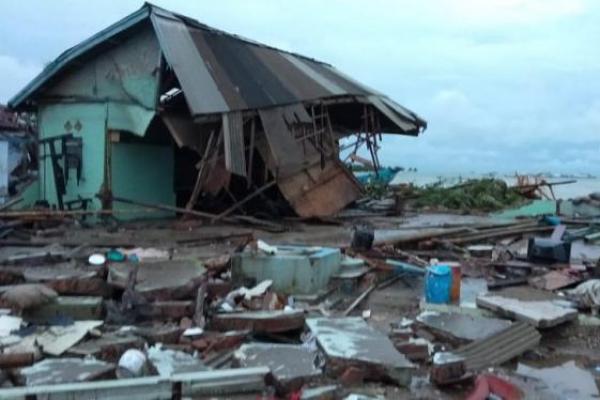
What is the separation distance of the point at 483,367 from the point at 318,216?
1041cm

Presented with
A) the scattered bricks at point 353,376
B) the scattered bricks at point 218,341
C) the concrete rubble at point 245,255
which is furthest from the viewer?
the scattered bricks at point 218,341

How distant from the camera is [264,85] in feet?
49.0

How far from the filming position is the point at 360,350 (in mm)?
5172

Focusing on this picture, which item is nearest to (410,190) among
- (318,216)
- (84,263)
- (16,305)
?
(318,216)

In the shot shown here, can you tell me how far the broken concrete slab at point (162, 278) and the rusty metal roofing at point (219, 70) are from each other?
5.04 metres

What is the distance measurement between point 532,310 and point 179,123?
919 cm

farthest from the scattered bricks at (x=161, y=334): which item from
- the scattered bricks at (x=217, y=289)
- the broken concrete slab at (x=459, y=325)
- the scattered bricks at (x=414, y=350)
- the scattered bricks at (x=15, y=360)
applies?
the broken concrete slab at (x=459, y=325)

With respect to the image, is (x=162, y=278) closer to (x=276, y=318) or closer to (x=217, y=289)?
(x=217, y=289)

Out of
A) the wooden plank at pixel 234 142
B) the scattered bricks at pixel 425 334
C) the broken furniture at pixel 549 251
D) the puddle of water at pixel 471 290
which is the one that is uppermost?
the wooden plank at pixel 234 142

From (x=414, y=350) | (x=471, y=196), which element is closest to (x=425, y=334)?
(x=414, y=350)

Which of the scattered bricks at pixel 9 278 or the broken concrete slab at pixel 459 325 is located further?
the scattered bricks at pixel 9 278

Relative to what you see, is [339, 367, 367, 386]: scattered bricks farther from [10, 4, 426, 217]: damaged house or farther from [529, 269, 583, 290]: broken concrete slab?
[10, 4, 426, 217]: damaged house

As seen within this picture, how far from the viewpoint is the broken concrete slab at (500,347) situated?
18.0ft

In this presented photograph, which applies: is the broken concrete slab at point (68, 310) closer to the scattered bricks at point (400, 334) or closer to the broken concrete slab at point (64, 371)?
the broken concrete slab at point (64, 371)
